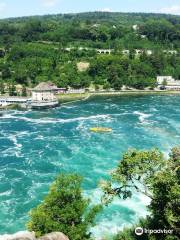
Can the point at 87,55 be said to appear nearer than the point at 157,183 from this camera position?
No

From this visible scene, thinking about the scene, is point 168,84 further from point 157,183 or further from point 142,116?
point 157,183

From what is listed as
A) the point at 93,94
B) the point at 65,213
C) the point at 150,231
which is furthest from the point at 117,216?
the point at 93,94

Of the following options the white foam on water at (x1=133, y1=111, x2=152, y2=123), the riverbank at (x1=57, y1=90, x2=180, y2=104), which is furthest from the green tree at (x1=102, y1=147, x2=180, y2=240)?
the riverbank at (x1=57, y1=90, x2=180, y2=104)

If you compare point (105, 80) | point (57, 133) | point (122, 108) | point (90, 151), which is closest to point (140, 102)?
point (122, 108)

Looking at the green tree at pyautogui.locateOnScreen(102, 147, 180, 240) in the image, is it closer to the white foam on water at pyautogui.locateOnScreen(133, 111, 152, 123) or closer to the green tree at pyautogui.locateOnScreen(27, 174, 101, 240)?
the green tree at pyautogui.locateOnScreen(27, 174, 101, 240)

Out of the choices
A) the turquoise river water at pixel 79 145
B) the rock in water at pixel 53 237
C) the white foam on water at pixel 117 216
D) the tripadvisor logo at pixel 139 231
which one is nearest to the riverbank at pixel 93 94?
the turquoise river water at pixel 79 145

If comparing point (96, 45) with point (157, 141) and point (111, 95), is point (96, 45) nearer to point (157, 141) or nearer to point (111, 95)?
point (111, 95)
